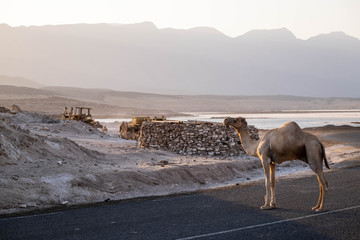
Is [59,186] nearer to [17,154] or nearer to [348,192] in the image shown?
[17,154]

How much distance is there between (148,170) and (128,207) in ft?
18.6

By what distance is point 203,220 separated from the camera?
10688 millimetres

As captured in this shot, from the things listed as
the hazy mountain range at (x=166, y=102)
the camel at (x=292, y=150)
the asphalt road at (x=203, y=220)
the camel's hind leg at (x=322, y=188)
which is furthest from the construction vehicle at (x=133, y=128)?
the hazy mountain range at (x=166, y=102)

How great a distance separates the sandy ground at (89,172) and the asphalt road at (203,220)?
5.41 ft

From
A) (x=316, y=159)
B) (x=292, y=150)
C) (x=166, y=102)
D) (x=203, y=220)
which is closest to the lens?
(x=203, y=220)

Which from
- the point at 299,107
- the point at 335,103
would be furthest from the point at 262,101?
the point at 335,103

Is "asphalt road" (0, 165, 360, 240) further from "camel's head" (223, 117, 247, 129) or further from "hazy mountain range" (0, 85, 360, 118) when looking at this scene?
"hazy mountain range" (0, 85, 360, 118)

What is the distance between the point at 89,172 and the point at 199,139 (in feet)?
32.7

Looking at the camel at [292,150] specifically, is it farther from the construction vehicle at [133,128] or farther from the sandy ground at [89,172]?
the construction vehicle at [133,128]

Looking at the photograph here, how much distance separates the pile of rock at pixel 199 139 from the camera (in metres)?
25.3

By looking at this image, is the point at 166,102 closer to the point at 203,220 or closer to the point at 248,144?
the point at 248,144

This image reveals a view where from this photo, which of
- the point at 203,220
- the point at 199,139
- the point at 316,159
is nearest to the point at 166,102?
the point at 199,139

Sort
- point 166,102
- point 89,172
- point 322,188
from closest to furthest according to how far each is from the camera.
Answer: point 322,188 < point 89,172 < point 166,102

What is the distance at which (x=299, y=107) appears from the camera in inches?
7077
